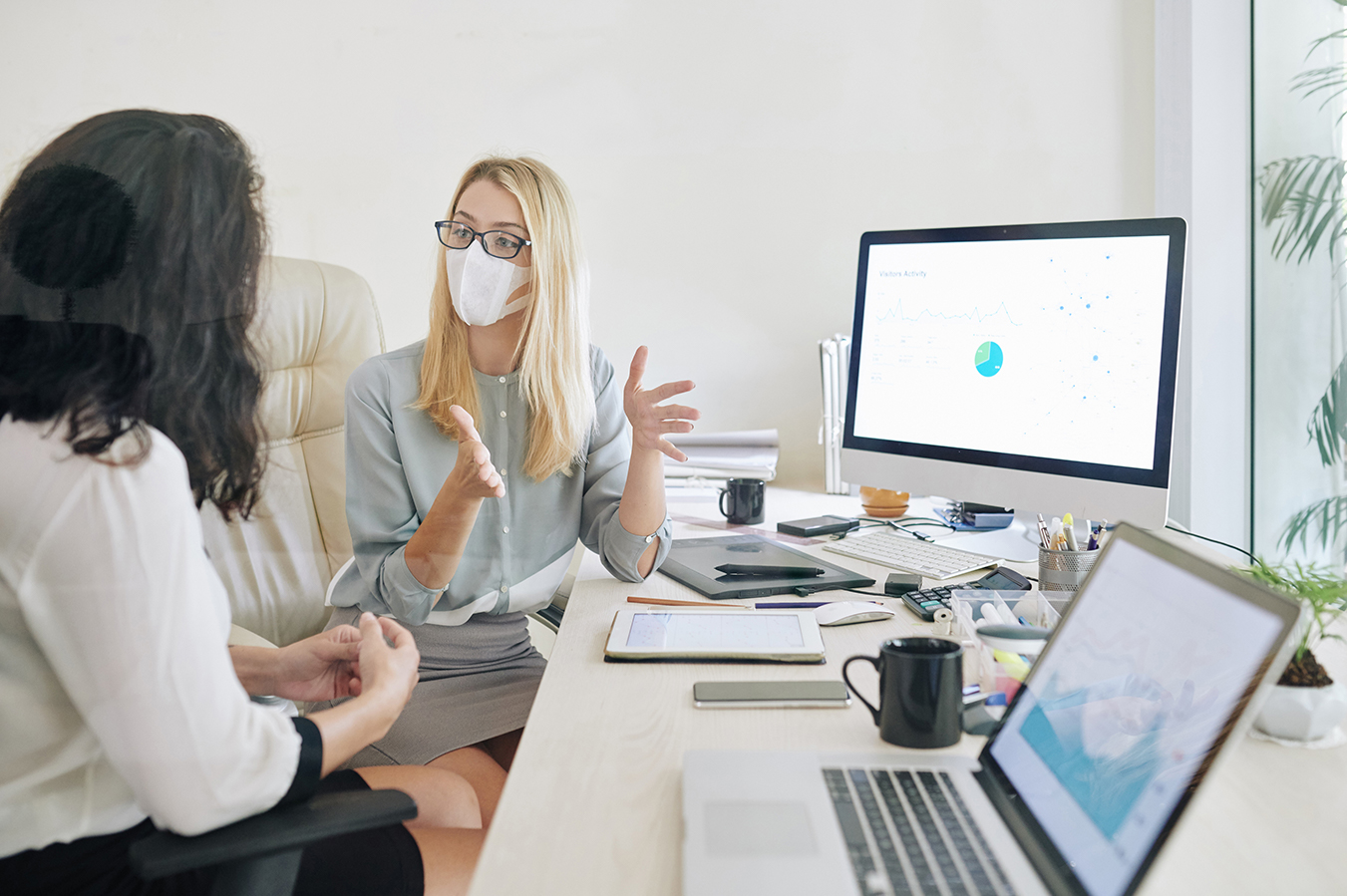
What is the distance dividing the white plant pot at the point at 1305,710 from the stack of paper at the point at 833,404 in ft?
3.44

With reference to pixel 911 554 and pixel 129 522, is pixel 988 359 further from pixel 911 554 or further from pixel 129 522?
pixel 129 522

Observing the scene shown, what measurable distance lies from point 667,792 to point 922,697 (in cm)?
23

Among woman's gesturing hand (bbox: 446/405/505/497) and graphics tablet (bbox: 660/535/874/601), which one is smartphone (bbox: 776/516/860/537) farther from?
woman's gesturing hand (bbox: 446/405/505/497)

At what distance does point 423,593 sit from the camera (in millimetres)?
944

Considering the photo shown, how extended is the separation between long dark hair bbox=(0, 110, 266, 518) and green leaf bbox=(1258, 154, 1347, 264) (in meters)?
1.81

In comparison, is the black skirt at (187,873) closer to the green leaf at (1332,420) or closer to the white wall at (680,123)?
the white wall at (680,123)

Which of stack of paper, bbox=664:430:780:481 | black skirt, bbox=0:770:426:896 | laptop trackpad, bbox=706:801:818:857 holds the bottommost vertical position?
black skirt, bbox=0:770:426:896

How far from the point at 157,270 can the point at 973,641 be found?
814mm

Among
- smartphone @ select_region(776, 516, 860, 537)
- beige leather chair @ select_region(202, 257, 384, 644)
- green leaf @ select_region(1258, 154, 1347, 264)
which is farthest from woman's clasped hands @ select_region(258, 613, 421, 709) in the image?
green leaf @ select_region(1258, 154, 1347, 264)

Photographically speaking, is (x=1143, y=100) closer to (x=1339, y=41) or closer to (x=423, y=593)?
(x=1339, y=41)

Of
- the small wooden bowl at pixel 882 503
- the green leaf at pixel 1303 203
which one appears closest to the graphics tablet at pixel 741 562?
the small wooden bowl at pixel 882 503

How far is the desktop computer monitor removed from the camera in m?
1.16

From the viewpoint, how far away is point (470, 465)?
968 millimetres

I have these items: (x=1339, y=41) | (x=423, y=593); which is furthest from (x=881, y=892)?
(x=1339, y=41)
